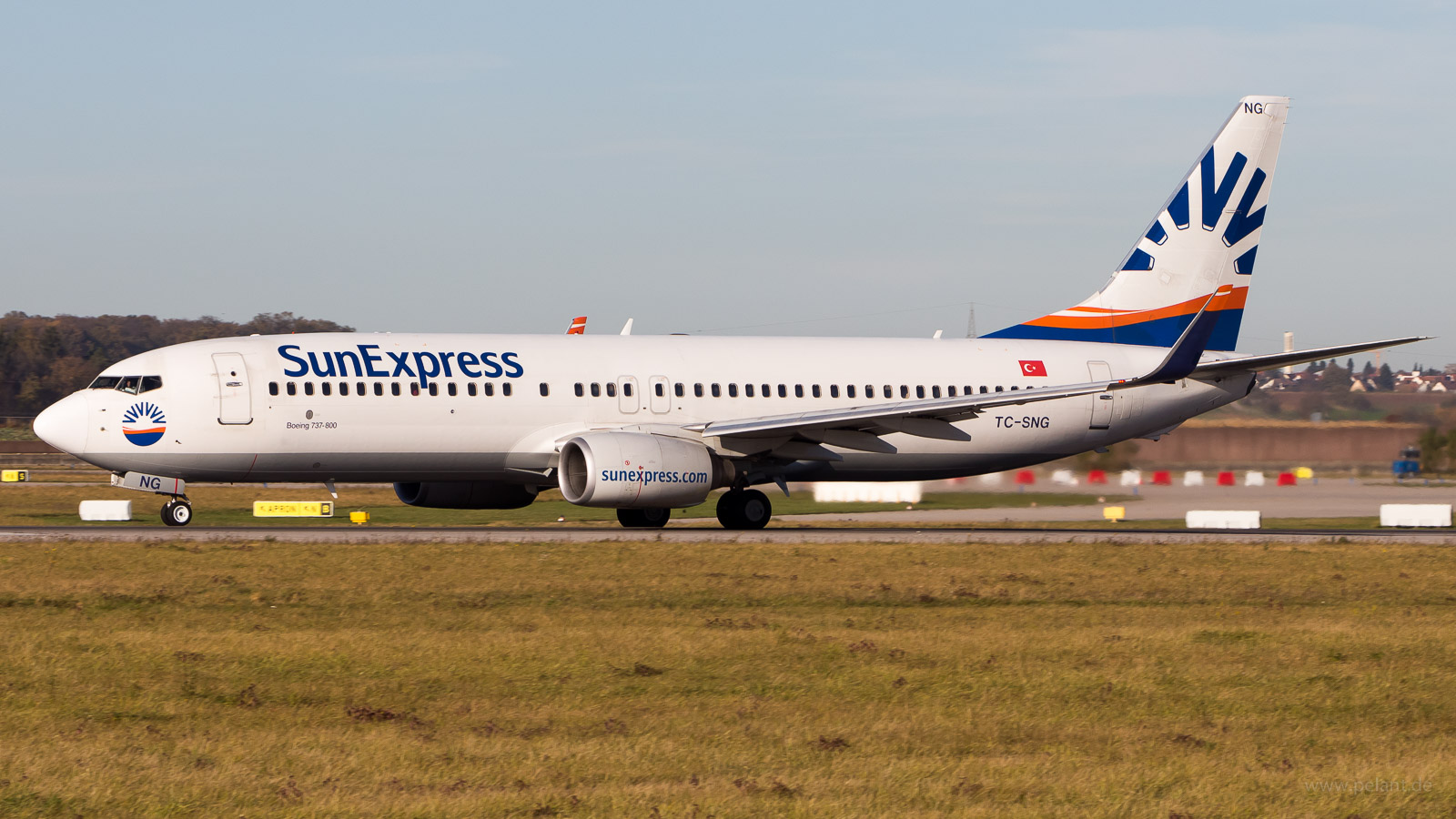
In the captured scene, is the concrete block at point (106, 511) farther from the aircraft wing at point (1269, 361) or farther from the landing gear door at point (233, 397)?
the aircraft wing at point (1269, 361)

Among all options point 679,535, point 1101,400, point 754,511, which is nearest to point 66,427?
point 679,535

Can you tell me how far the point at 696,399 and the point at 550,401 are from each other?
312 cm

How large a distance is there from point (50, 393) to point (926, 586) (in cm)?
9873

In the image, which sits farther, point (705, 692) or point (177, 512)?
point (177, 512)

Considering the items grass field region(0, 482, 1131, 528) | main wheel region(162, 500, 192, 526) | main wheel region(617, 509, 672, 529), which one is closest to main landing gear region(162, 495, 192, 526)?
main wheel region(162, 500, 192, 526)

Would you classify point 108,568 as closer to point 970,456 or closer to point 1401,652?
point 1401,652

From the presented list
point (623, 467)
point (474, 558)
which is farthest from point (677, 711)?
point (623, 467)

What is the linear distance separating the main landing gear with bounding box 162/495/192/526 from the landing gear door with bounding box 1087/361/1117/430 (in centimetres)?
1933

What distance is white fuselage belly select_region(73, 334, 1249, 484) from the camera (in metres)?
27.9

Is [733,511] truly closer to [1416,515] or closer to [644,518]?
[644,518]

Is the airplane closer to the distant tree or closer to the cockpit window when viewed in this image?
the cockpit window

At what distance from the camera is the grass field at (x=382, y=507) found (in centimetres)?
3981

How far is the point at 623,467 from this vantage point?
1100 inches

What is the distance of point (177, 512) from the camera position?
96.8 ft
